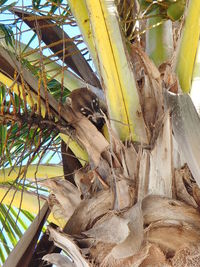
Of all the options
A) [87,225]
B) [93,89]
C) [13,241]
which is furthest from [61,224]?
[13,241]

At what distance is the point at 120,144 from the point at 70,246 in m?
0.28

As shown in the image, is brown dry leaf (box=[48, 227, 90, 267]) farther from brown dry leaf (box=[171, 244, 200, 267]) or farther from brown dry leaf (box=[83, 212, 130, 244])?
brown dry leaf (box=[171, 244, 200, 267])

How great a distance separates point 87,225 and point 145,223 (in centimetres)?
16

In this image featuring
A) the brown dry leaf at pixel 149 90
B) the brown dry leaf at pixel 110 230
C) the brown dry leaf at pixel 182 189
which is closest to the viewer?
the brown dry leaf at pixel 110 230

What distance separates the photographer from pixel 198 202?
3.73ft

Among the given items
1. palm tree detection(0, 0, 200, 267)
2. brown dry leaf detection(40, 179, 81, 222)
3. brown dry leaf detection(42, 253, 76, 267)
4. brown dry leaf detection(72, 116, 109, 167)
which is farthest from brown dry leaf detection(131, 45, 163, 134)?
brown dry leaf detection(42, 253, 76, 267)

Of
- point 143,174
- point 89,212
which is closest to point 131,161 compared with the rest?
point 143,174

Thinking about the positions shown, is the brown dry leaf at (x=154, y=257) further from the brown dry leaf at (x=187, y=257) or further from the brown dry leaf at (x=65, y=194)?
the brown dry leaf at (x=65, y=194)

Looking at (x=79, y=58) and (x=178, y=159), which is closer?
(x=178, y=159)

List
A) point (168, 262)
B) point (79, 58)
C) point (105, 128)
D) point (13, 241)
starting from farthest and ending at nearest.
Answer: point (13, 241), point (79, 58), point (105, 128), point (168, 262)

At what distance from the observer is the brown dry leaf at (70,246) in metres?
1.14

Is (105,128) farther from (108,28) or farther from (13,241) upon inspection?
(13,241)

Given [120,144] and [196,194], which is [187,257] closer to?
[196,194]

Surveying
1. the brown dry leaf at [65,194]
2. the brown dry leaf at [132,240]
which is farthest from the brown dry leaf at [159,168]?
the brown dry leaf at [65,194]
